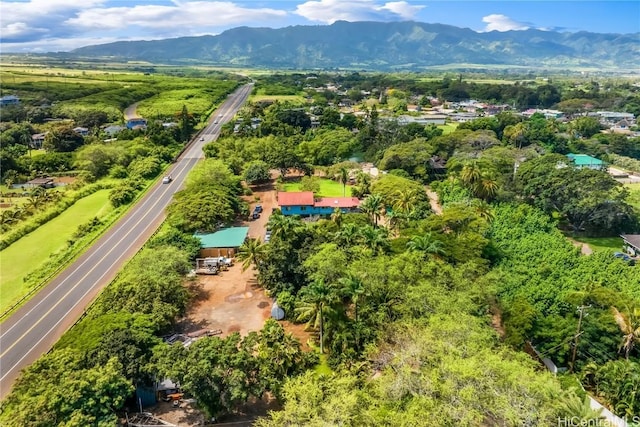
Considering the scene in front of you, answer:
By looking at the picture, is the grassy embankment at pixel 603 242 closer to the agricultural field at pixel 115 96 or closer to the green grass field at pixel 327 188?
the green grass field at pixel 327 188

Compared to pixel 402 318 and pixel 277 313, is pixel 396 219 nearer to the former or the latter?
pixel 277 313

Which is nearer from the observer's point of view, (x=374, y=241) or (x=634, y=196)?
(x=374, y=241)

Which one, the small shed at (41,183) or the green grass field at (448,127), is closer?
the small shed at (41,183)

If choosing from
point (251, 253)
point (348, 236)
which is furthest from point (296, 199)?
point (348, 236)

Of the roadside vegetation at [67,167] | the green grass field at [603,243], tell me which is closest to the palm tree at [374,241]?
the green grass field at [603,243]

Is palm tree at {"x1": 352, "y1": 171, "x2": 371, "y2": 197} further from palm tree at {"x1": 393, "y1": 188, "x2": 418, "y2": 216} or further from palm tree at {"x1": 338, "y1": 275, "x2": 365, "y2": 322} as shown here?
palm tree at {"x1": 338, "y1": 275, "x2": 365, "y2": 322}

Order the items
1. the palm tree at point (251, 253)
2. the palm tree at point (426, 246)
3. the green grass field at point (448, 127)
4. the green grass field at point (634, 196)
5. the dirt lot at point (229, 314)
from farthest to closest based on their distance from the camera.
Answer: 1. the green grass field at point (448, 127)
2. the green grass field at point (634, 196)
3. the palm tree at point (251, 253)
4. the palm tree at point (426, 246)
5. the dirt lot at point (229, 314)

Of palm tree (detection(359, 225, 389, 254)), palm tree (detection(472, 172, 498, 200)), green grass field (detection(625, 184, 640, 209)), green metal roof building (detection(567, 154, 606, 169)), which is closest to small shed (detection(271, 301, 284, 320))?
palm tree (detection(359, 225, 389, 254))

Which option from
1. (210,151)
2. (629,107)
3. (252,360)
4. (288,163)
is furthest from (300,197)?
(629,107)
